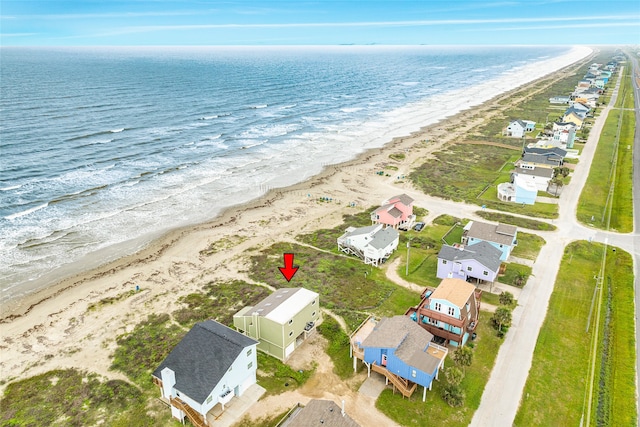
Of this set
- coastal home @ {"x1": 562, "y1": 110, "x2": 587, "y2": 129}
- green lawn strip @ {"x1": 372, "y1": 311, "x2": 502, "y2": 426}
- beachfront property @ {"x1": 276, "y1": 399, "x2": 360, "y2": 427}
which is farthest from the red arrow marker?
coastal home @ {"x1": 562, "y1": 110, "x2": 587, "y2": 129}

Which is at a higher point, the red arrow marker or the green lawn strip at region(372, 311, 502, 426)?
the green lawn strip at region(372, 311, 502, 426)

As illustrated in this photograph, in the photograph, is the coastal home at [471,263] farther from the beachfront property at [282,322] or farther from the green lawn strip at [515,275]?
the beachfront property at [282,322]

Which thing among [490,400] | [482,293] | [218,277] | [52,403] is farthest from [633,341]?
[52,403]

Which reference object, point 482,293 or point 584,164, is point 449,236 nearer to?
point 482,293

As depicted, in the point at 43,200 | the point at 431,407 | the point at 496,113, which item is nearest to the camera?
the point at 431,407

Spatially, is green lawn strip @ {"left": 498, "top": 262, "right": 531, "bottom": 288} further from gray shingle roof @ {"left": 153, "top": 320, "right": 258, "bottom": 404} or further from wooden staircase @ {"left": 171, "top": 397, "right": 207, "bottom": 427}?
wooden staircase @ {"left": 171, "top": 397, "right": 207, "bottom": 427}
